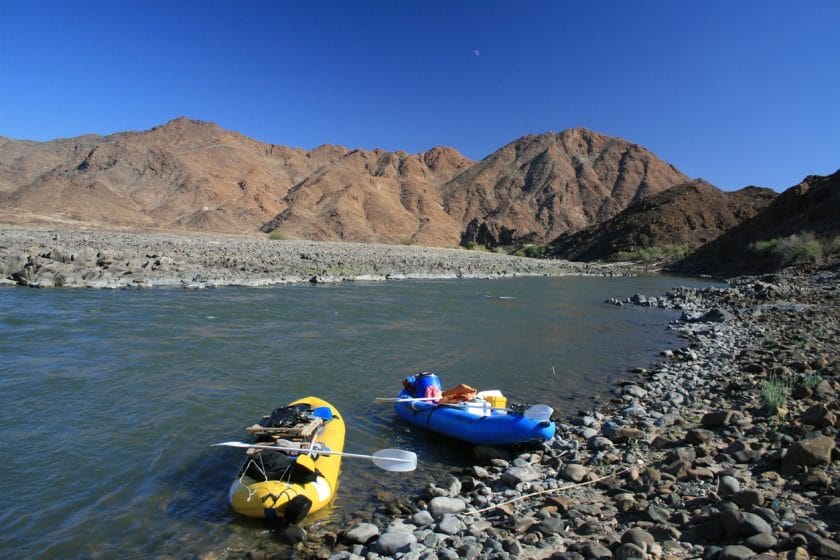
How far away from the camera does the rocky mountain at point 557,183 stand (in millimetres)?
106756

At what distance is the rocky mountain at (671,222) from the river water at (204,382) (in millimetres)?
45918

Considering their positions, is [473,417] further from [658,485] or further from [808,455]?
[808,455]

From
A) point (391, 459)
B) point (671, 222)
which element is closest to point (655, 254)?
point (671, 222)

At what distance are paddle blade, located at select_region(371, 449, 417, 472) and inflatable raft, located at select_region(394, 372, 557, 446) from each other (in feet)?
3.94

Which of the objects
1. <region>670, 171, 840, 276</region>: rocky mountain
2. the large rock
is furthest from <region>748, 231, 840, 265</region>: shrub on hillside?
the large rock

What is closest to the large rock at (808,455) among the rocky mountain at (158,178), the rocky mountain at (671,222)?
the rocky mountain at (671,222)

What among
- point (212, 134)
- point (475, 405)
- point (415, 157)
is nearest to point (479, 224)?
point (415, 157)

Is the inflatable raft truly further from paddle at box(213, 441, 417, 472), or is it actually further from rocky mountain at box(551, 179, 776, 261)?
rocky mountain at box(551, 179, 776, 261)

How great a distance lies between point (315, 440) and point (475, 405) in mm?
2268

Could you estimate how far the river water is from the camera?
16.1 ft

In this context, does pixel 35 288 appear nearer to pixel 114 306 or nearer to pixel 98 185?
pixel 114 306

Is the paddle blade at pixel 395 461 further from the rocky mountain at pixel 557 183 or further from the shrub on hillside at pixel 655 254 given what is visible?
the rocky mountain at pixel 557 183

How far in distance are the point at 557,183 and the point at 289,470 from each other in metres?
115

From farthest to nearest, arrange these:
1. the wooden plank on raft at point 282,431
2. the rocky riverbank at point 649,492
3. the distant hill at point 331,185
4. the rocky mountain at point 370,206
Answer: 1. the rocky mountain at point 370,206
2. the distant hill at point 331,185
3. the wooden plank on raft at point 282,431
4. the rocky riverbank at point 649,492
